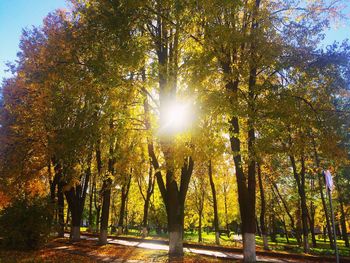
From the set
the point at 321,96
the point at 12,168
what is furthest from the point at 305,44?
the point at 12,168

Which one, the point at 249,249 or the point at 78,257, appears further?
the point at 78,257

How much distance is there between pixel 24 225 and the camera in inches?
654

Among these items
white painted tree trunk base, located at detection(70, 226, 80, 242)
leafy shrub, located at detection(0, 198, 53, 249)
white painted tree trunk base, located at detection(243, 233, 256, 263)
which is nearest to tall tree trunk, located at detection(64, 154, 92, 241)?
white painted tree trunk base, located at detection(70, 226, 80, 242)

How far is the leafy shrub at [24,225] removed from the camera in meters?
16.5

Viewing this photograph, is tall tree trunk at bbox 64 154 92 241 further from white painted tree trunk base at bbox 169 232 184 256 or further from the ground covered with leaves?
white painted tree trunk base at bbox 169 232 184 256

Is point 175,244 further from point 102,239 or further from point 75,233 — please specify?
point 75,233

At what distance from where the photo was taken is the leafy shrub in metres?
16.5

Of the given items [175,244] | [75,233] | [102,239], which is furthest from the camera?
[75,233]

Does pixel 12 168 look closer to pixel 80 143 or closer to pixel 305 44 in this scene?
pixel 80 143

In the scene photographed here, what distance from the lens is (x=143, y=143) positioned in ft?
63.9

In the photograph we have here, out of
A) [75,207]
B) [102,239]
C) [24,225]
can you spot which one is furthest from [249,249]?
[75,207]

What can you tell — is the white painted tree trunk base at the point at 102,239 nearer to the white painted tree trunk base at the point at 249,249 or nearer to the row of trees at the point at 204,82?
the row of trees at the point at 204,82

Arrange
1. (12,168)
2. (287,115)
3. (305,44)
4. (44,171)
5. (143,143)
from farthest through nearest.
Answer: (44,171) → (12,168) → (143,143) → (305,44) → (287,115)

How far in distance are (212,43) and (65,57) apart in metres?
6.66
